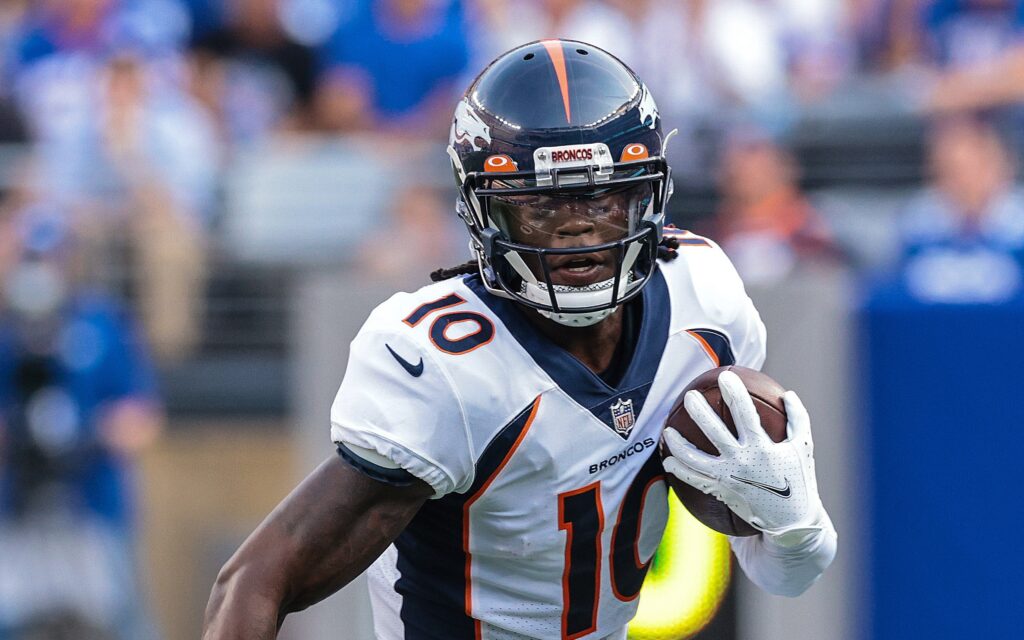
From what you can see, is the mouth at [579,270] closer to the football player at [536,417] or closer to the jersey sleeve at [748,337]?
the football player at [536,417]

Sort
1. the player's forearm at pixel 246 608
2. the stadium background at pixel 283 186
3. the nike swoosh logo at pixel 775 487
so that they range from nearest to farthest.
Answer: the player's forearm at pixel 246 608
the nike swoosh logo at pixel 775 487
the stadium background at pixel 283 186

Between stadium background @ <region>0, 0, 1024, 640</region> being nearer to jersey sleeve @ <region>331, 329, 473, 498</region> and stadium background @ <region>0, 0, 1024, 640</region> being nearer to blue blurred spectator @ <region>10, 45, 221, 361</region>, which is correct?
blue blurred spectator @ <region>10, 45, 221, 361</region>

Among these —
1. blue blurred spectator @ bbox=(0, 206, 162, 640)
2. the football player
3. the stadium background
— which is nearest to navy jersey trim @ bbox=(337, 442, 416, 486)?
the football player

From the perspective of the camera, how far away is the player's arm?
7.81ft

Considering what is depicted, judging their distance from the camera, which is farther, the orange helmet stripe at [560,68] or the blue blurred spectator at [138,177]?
the blue blurred spectator at [138,177]

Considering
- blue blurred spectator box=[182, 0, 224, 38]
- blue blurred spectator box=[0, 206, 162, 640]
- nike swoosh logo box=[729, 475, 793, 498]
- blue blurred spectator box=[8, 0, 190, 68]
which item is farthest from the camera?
blue blurred spectator box=[182, 0, 224, 38]

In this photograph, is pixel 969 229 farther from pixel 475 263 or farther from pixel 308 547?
pixel 308 547

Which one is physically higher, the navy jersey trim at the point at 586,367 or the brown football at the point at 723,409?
the navy jersey trim at the point at 586,367

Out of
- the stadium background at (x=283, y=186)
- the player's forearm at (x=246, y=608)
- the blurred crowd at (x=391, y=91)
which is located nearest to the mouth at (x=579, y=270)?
the player's forearm at (x=246, y=608)

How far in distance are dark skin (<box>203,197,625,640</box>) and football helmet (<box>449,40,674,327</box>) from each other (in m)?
0.40

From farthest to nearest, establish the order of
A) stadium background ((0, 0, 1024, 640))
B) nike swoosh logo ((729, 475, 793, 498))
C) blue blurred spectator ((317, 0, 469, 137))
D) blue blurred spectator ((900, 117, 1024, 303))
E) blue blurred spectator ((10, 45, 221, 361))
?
blue blurred spectator ((10, 45, 221, 361)), blue blurred spectator ((317, 0, 469, 137)), stadium background ((0, 0, 1024, 640)), blue blurred spectator ((900, 117, 1024, 303)), nike swoosh logo ((729, 475, 793, 498))

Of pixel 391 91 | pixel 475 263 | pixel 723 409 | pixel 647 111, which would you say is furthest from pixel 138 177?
pixel 723 409

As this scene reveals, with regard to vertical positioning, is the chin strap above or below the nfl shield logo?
above

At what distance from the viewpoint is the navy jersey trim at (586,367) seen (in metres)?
2.54
